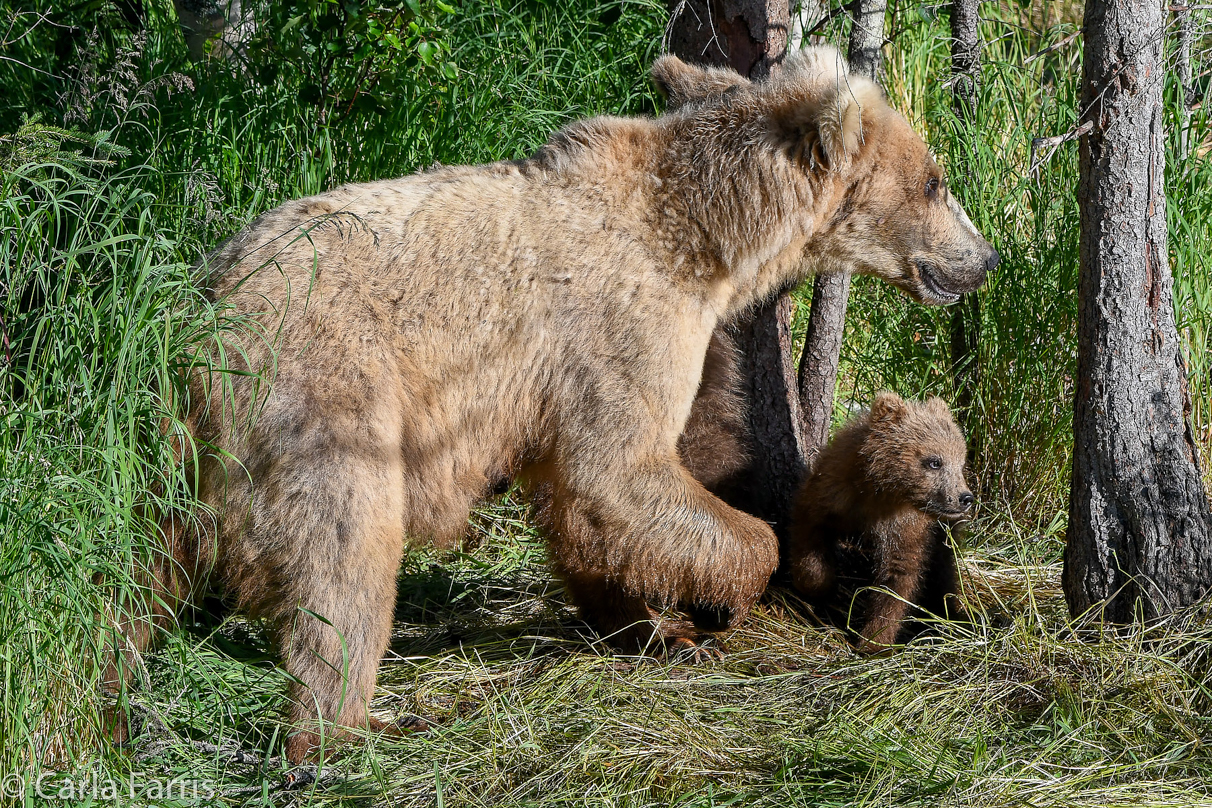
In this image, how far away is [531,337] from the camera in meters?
4.06

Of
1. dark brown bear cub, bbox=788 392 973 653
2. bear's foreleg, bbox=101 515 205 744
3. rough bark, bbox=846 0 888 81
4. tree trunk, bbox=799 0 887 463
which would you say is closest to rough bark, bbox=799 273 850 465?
tree trunk, bbox=799 0 887 463

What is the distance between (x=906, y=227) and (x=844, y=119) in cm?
60

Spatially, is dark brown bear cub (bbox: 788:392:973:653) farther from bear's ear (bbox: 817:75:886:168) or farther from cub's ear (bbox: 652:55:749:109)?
cub's ear (bbox: 652:55:749:109)

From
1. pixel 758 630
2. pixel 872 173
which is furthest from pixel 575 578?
pixel 872 173

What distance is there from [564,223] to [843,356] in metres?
3.06

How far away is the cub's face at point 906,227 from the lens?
4402 mm

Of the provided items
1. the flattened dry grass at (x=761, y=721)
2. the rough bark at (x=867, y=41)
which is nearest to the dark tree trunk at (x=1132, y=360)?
the flattened dry grass at (x=761, y=721)

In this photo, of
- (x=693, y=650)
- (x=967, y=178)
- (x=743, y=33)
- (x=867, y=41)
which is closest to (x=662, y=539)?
(x=693, y=650)

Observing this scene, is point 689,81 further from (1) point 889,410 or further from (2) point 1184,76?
(2) point 1184,76

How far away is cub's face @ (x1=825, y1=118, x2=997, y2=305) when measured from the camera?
4402mm

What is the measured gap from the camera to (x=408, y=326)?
3.90m

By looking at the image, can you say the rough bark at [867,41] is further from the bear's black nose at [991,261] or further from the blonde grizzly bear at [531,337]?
the bear's black nose at [991,261]

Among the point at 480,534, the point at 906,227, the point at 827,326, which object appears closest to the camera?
the point at 906,227

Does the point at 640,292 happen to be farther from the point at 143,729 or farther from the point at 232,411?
the point at 143,729
